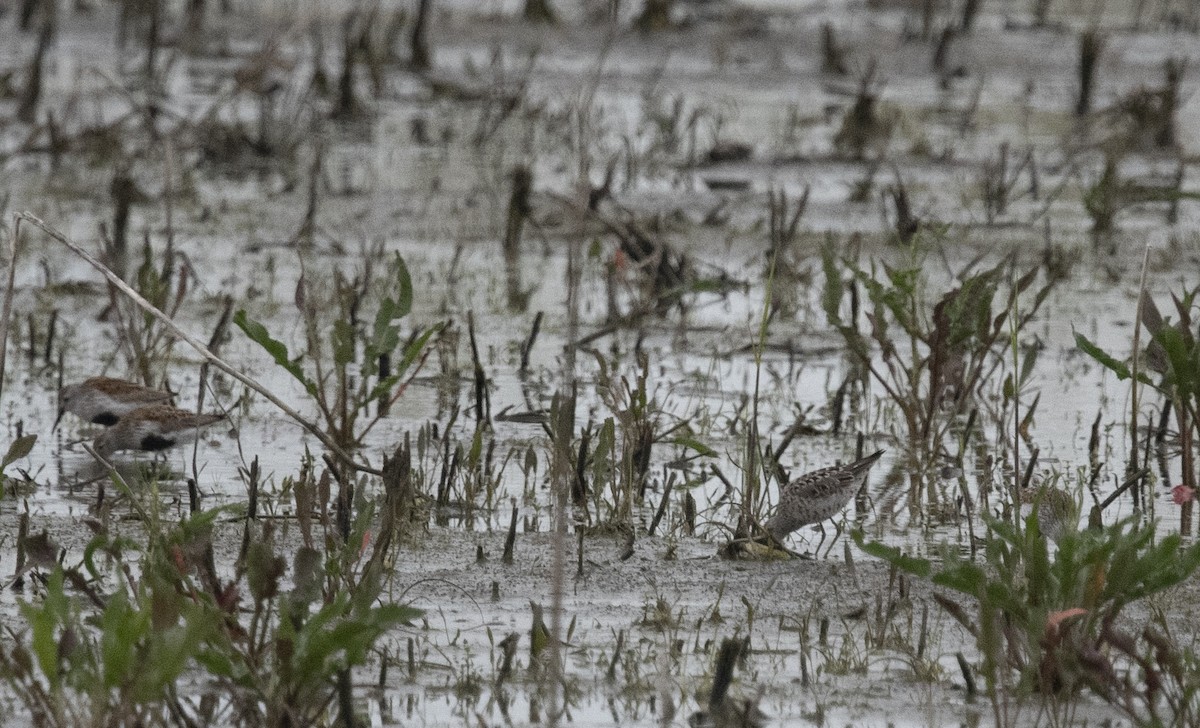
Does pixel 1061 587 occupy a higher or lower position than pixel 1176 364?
lower

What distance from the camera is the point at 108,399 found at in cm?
387

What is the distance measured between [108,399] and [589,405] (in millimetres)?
1111

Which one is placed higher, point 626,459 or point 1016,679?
point 626,459

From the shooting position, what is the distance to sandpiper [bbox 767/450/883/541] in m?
3.24

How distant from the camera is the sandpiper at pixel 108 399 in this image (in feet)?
12.7

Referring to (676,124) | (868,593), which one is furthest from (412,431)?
(676,124)

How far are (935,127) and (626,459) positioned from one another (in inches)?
239

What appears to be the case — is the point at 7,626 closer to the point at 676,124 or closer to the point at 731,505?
the point at 731,505

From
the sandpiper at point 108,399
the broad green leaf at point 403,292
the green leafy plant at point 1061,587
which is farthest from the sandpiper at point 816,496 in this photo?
the sandpiper at point 108,399

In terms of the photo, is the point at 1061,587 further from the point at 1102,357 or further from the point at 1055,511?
the point at 1102,357

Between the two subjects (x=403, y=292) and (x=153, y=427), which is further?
(x=153, y=427)

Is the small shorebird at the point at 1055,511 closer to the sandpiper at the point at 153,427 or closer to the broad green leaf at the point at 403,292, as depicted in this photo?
the broad green leaf at the point at 403,292

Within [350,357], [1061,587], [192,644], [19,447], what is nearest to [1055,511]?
[1061,587]

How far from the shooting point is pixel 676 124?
841 centimetres
